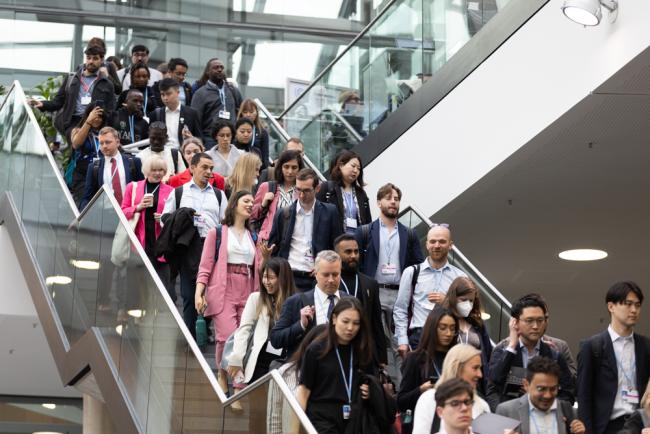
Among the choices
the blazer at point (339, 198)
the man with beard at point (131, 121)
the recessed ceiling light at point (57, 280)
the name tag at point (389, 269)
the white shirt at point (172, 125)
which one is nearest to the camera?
the name tag at point (389, 269)

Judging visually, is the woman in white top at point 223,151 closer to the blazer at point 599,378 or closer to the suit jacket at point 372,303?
the suit jacket at point 372,303

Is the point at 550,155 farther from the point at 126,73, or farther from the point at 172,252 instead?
the point at 126,73

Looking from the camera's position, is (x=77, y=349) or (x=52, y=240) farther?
(x=52, y=240)

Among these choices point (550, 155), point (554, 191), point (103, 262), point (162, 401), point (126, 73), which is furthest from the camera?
point (126, 73)

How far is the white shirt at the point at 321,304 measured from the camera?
8633mm

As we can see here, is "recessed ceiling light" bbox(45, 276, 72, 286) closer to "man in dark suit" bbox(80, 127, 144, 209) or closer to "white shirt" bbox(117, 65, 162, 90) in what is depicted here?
"man in dark suit" bbox(80, 127, 144, 209)

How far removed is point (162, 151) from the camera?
1278 centimetres

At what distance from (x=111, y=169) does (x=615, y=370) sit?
18.6 ft

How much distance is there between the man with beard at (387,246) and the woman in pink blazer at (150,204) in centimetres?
167

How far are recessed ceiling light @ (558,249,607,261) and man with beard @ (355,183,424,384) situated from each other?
4.65 metres

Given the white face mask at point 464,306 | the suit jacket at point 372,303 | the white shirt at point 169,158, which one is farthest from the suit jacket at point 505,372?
the white shirt at point 169,158

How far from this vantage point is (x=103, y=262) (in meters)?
10.7

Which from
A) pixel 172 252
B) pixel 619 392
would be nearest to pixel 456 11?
pixel 172 252

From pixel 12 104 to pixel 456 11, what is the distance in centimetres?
469
